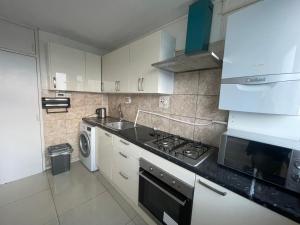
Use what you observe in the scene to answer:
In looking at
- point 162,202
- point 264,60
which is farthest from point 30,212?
point 264,60

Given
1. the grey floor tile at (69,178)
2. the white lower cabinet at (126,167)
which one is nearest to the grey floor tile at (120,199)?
the white lower cabinet at (126,167)

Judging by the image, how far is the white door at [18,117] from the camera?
192 cm

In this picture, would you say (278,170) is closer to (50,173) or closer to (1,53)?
(50,173)

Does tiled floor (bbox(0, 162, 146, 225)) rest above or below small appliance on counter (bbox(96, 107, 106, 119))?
below

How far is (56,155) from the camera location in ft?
7.29

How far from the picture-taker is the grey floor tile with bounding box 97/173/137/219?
1604 mm

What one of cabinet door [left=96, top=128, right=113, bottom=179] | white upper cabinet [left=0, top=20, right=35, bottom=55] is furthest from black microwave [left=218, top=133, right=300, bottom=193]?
white upper cabinet [left=0, top=20, right=35, bottom=55]

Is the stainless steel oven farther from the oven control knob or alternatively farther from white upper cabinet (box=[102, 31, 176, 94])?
white upper cabinet (box=[102, 31, 176, 94])

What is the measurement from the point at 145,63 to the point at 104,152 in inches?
55.0

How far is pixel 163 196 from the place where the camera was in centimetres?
120

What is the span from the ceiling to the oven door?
1.76 metres

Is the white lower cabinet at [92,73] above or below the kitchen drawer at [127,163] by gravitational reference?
above

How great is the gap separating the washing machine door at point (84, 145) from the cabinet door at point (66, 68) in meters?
0.82

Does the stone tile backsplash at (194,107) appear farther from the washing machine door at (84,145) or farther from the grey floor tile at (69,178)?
the grey floor tile at (69,178)
